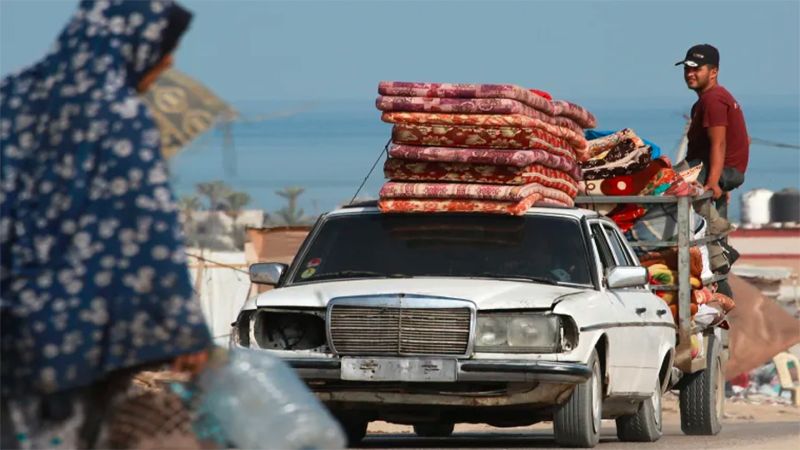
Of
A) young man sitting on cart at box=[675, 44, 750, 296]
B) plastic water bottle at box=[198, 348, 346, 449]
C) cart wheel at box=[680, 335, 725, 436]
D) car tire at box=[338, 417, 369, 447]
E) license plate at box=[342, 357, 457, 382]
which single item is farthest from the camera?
young man sitting on cart at box=[675, 44, 750, 296]

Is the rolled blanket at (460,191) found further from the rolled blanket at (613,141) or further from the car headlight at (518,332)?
the rolled blanket at (613,141)

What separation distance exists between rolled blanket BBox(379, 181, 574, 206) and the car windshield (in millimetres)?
126

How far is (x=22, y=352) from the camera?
6.09 meters

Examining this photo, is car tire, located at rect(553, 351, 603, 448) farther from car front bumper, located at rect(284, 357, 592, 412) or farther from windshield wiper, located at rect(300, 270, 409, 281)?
windshield wiper, located at rect(300, 270, 409, 281)

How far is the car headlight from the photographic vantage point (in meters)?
11.6

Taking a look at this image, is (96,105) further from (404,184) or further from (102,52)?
(404,184)

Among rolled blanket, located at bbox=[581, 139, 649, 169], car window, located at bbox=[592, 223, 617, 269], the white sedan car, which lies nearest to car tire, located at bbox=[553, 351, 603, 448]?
the white sedan car

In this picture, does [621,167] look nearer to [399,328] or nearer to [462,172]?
[462,172]

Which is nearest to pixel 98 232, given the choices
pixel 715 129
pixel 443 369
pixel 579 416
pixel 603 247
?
pixel 443 369

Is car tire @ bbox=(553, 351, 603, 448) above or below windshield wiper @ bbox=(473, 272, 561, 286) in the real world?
below

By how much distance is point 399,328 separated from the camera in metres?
11.7

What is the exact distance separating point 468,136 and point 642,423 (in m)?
2.53

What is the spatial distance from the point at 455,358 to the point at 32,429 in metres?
5.50

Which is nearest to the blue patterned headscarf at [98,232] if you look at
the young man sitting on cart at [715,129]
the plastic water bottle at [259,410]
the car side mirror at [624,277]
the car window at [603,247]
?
the plastic water bottle at [259,410]
